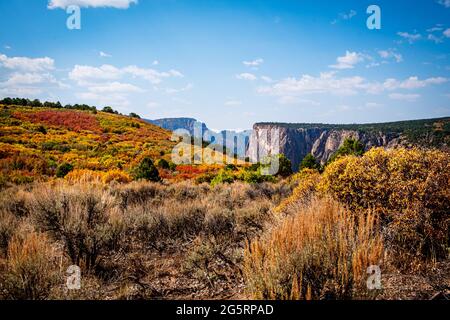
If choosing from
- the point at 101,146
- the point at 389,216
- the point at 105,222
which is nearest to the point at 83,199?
the point at 105,222

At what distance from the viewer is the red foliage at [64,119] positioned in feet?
136

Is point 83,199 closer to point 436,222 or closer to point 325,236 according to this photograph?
point 325,236

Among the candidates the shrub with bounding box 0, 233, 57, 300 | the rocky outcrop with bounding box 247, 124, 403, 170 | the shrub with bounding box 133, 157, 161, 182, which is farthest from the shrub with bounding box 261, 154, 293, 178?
the rocky outcrop with bounding box 247, 124, 403, 170

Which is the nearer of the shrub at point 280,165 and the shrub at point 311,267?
the shrub at point 311,267

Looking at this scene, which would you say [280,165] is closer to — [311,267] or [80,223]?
[80,223]

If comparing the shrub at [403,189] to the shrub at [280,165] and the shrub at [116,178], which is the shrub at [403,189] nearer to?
the shrub at [116,178]

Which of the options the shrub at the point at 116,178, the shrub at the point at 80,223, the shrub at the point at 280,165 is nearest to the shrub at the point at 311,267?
the shrub at the point at 80,223

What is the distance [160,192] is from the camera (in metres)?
13.1

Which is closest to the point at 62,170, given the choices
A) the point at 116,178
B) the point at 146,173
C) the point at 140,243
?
the point at 116,178

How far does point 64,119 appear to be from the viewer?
A: 147ft

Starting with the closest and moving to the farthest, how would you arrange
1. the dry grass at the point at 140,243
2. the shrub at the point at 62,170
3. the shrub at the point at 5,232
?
the dry grass at the point at 140,243
the shrub at the point at 5,232
the shrub at the point at 62,170

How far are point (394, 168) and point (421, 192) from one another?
671 mm

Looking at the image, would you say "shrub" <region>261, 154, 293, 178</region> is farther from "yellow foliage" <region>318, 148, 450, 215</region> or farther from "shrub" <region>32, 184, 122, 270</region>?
"shrub" <region>32, 184, 122, 270</region>
